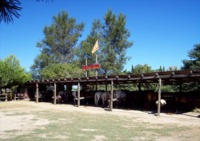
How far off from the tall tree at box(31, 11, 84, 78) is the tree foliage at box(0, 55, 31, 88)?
17130mm

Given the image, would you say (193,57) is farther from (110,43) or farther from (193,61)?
(110,43)

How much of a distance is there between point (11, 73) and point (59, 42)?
2098 cm

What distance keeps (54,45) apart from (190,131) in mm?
41618

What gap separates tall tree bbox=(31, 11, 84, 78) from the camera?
163 feet

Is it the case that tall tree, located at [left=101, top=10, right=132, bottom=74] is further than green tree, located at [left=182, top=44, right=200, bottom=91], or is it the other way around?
tall tree, located at [left=101, top=10, right=132, bottom=74]

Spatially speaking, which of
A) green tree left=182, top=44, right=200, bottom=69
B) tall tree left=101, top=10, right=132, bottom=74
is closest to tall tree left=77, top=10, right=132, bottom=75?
tall tree left=101, top=10, right=132, bottom=74

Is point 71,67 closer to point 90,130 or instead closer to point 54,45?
point 54,45

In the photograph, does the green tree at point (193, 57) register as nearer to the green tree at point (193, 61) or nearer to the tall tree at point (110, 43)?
the green tree at point (193, 61)

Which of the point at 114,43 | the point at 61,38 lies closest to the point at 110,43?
the point at 114,43

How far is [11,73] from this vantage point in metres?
30.0

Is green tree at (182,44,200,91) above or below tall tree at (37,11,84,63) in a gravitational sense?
below

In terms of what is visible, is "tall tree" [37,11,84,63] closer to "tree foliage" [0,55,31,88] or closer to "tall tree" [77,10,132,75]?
"tall tree" [77,10,132,75]

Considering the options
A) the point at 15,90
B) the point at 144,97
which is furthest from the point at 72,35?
the point at 144,97

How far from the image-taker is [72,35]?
5162 cm
